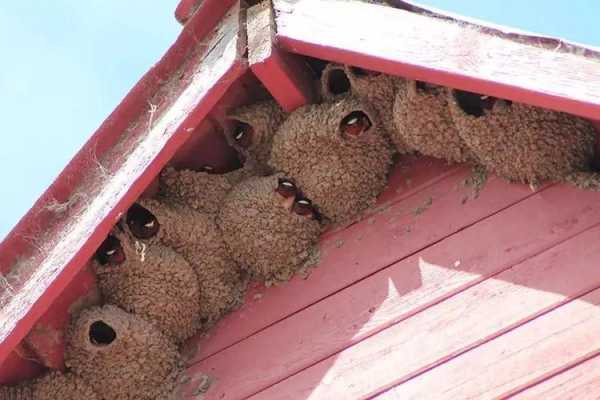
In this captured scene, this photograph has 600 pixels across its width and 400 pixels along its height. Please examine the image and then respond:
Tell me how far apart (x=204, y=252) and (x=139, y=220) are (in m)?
0.32

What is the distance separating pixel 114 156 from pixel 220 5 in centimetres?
81

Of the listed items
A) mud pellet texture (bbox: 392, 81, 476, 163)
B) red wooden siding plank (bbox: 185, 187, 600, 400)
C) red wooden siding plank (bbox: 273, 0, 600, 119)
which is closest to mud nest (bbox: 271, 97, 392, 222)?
mud pellet texture (bbox: 392, 81, 476, 163)

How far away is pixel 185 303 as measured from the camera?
6.29 meters

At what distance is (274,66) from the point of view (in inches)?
234

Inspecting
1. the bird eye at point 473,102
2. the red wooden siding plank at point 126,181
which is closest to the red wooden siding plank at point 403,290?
the bird eye at point 473,102

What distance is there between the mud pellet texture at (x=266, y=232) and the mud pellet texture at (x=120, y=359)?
0.53 m

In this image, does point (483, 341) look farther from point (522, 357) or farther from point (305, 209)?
point (305, 209)

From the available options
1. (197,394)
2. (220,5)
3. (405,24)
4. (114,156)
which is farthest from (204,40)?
(197,394)

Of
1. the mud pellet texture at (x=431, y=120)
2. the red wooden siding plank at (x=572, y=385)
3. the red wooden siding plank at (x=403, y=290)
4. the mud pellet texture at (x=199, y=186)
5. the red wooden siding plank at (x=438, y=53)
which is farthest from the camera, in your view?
the mud pellet texture at (x=199, y=186)

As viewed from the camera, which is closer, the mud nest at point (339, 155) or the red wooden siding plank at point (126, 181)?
the red wooden siding plank at point (126, 181)

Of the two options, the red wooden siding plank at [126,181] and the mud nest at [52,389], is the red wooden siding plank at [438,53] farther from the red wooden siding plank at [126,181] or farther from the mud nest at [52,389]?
the mud nest at [52,389]

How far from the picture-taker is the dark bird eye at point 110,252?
6109 millimetres

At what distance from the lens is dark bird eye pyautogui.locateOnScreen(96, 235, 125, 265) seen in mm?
6109

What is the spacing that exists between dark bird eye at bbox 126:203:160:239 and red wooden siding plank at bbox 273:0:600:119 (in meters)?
0.93
